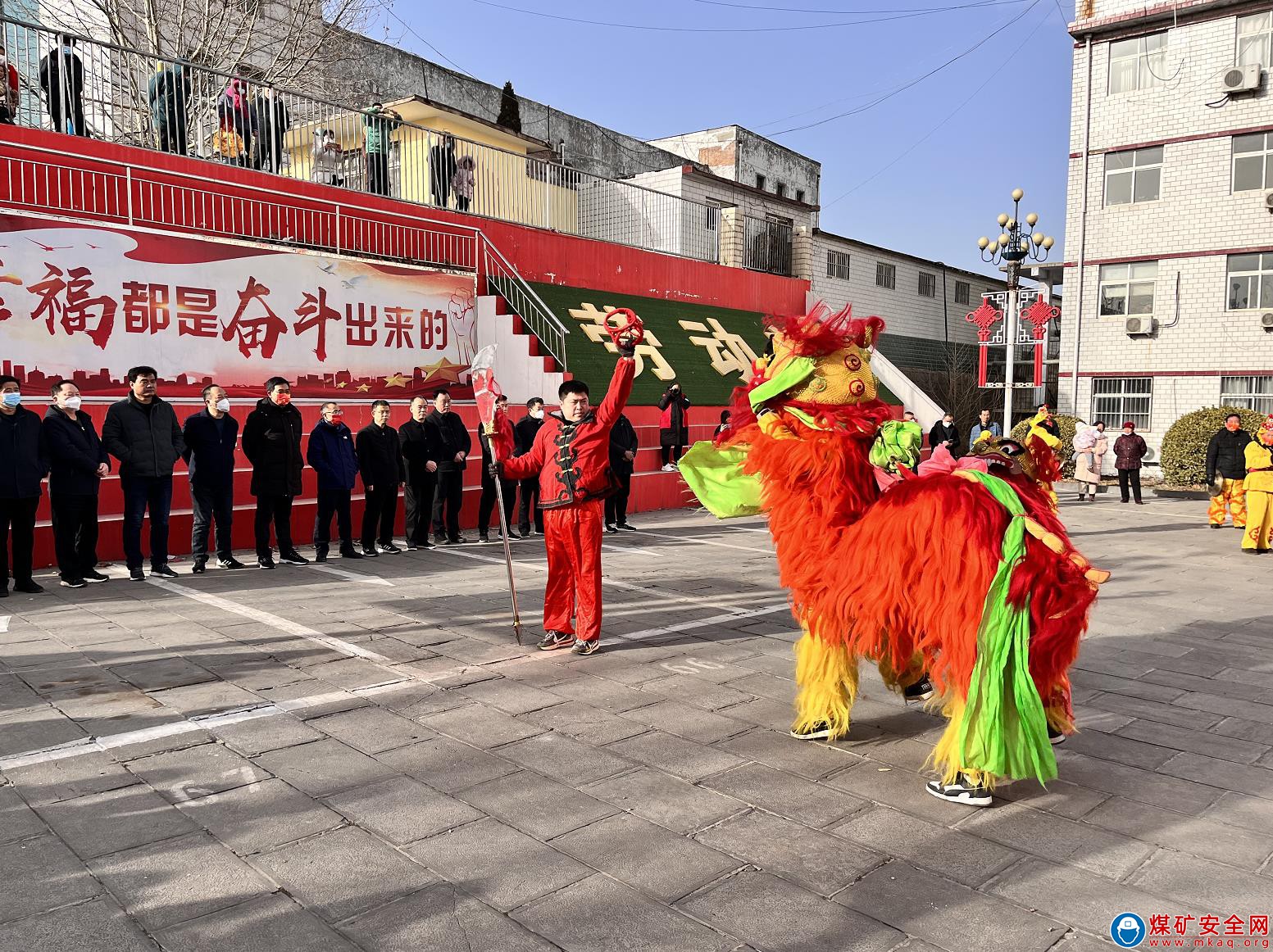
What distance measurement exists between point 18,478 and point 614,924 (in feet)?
22.6

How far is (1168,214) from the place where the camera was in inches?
795

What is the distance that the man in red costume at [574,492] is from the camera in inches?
227

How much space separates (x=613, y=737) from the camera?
420cm


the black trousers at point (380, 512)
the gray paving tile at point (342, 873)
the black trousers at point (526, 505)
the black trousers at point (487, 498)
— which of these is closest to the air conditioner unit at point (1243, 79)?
the black trousers at point (526, 505)

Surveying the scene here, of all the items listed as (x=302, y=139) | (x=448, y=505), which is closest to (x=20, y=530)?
(x=448, y=505)

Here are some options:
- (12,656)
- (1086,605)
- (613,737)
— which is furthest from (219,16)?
(1086,605)

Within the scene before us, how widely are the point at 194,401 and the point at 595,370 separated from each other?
19.5 ft

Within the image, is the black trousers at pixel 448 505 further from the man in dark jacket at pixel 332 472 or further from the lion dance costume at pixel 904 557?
the lion dance costume at pixel 904 557

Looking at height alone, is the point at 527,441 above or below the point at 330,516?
above

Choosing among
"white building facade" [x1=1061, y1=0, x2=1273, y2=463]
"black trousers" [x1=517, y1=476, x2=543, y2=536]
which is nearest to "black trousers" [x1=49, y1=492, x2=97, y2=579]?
"black trousers" [x1=517, y1=476, x2=543, y2=536]

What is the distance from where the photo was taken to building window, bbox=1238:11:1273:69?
18.8 m

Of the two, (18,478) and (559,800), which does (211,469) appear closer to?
(18,478)

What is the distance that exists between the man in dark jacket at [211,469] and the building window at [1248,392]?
64.5ft

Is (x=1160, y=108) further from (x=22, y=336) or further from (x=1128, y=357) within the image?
(x=22, y=336)
